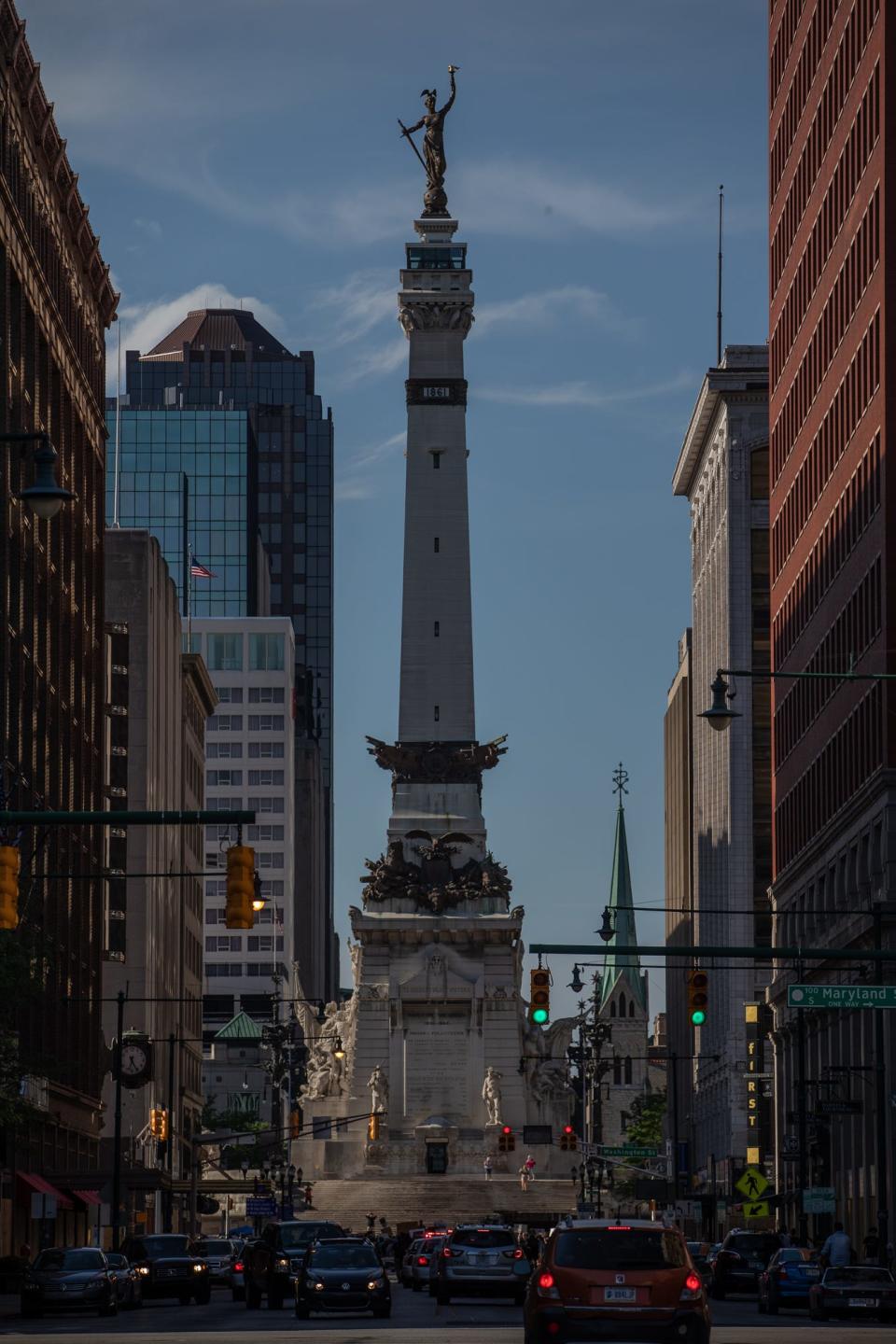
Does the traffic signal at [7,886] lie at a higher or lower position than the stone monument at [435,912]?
lower

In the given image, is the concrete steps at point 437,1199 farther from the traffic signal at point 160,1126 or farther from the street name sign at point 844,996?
the street name sign at point 844,996

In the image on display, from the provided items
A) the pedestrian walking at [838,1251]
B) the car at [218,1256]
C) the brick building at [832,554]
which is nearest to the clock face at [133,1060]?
the car at [218,1256]

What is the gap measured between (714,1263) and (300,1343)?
28761mm

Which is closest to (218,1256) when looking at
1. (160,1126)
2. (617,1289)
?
(160,1126)

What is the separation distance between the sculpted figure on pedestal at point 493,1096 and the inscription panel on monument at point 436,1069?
1637mm

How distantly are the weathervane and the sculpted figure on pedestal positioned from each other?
4656 centimetres

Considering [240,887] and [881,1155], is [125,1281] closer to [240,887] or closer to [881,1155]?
[881,1155]

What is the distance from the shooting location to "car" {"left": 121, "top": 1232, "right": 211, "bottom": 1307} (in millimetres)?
62812

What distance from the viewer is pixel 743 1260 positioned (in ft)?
206

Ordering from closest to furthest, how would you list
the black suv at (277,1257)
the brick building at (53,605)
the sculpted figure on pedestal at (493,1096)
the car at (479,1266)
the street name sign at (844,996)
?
the street name sign at (844,996), the car at (479,1266), the black suv at (277,1257), the brick building at (53,605), the sculpted figure on pedestal at (493,1096)

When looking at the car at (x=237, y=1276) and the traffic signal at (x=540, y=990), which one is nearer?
the traffic signal at (x=540, y=990)

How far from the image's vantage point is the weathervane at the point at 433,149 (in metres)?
145

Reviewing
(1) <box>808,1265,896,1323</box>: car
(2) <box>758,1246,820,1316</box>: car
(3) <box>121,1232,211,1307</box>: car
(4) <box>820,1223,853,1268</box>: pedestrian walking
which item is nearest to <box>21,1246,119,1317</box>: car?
(3) <box>121,1232,211,1307</box>: car

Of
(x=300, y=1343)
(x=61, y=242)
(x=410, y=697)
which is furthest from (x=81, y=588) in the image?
(x=300, y=1343)
